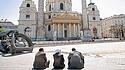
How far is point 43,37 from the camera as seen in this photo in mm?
62469

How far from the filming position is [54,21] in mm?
66312

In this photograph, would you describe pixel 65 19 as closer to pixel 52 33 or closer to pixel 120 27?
pixel 52 33

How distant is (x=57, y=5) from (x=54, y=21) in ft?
31.4

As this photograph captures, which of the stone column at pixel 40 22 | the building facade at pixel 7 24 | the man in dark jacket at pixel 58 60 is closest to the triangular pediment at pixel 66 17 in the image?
the stone column at pixel 40 22

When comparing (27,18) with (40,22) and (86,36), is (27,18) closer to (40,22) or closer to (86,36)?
(40,22)

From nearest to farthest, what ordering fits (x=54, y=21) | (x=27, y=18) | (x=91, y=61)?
(x=91, y=61), (x=27, y=18), (x=54, y=21)

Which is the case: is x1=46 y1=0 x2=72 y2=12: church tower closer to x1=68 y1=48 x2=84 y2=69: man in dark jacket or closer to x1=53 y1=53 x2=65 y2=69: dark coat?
x1=53 y1=53 x2=65 y2=69: dark coat

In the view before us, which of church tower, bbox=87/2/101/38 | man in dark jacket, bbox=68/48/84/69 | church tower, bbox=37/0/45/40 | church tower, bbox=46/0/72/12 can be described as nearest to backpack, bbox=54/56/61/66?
man in dark jacket, bbox=68/48/84/69

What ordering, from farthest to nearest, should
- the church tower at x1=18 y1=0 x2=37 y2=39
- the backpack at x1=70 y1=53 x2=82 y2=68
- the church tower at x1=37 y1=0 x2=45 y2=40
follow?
the church tower at x1=18 y1=0 x2=37 y2=39, the church tower at x1=37 y1=0 x2=45 y2=40, the backpack at x1=70 y1=53 x2=82 y2=68

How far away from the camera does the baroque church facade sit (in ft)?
210

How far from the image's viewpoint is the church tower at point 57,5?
2884 inches

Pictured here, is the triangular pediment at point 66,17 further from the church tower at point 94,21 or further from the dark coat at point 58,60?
the dark coat at point 58,60

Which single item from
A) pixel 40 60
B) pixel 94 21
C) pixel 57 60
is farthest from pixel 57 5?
pixel 40 60

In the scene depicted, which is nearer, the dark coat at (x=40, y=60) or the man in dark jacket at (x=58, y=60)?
the dark coat at (x=40, y=60)
